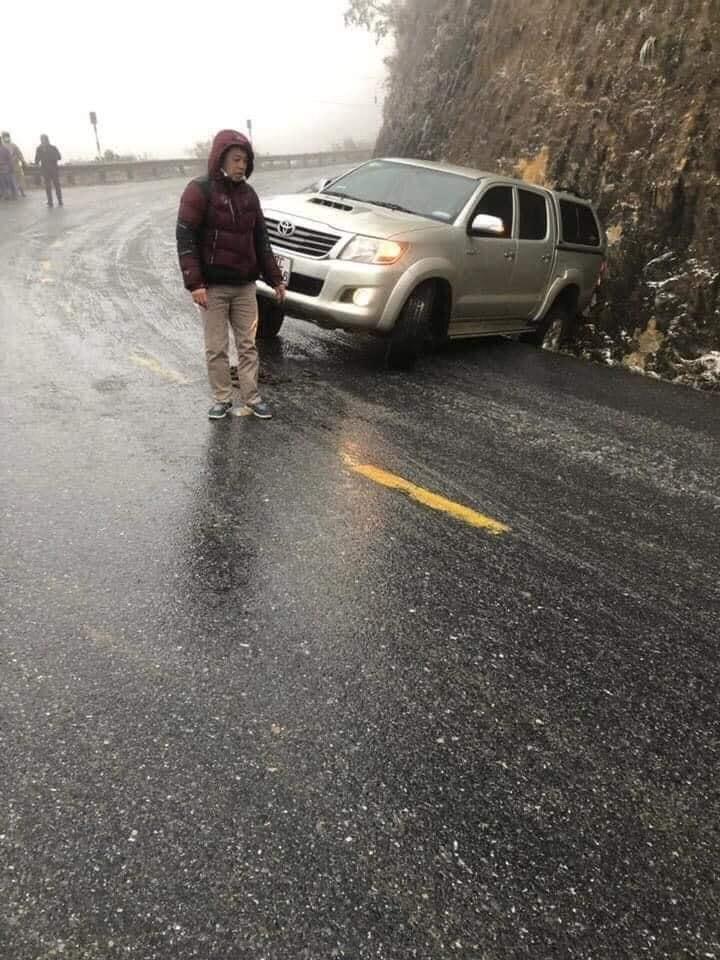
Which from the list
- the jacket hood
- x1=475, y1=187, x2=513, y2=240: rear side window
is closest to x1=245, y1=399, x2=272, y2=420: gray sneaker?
the jacket hood

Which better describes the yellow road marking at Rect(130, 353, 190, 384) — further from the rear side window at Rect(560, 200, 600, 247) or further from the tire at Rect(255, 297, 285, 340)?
the rear side window at Rect(560, 200, 600, 247)

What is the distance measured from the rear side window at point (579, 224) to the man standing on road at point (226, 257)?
4898 mm

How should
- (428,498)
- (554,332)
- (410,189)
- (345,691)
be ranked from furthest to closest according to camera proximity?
(554,332) < (410,189) < (428,498) < (345,691)

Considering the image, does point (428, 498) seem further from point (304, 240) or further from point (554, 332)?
point (554, 332)

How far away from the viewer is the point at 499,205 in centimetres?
765

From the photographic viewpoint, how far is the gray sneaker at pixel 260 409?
5.29 metres

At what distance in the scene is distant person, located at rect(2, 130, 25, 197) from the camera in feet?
64.0

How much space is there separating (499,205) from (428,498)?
16.0 ft

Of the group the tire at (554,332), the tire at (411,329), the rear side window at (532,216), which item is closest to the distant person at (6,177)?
the rear side window at (532,216)

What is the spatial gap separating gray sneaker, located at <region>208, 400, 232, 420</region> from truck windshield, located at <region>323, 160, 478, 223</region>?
11.1ft

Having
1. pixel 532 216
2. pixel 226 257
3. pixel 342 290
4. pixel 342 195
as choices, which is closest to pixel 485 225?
pixel 532 216

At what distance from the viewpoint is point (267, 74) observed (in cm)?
11881

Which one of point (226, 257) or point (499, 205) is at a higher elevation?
point (499, 205)

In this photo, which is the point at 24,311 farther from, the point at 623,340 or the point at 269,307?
the point at 623,340
